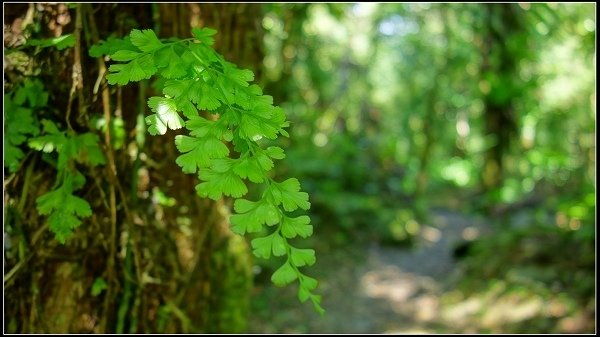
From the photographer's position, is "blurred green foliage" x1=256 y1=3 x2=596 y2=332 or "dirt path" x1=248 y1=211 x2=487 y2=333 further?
"blurred green foliage" x1=256 y1=3 x2=596 y2=332

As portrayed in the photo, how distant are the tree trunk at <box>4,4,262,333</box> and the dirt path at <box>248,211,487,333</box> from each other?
3493 mm

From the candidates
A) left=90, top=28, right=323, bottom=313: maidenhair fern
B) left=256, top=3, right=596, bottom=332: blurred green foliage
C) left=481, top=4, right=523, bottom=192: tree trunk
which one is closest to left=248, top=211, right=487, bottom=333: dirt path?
left=256, top=3, right=596, bottom=332: blurred green foliage

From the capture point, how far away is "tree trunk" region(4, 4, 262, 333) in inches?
69.7

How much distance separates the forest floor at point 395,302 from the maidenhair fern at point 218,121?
4.24 metres

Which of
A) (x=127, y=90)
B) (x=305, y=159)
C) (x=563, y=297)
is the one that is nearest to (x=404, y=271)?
(x=305, y=159)

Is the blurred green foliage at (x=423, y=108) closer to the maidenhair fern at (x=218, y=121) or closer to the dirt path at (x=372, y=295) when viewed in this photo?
the dirt path at (x=372, y=295)

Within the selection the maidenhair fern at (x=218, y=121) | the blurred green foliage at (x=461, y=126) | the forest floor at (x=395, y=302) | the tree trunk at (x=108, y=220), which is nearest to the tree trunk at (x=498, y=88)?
the blurred green foliage at (x=461, y=126)

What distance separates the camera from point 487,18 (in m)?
5.39

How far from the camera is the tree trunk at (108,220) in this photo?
5.81ft

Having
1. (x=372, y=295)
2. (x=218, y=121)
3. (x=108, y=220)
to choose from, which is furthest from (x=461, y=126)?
(x=218, y=121)

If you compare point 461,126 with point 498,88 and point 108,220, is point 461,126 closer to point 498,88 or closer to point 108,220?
point 498,88

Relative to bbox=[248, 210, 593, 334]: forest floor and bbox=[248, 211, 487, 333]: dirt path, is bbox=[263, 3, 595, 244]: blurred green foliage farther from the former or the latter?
bbox=[248, 210, 593, 334]: forest floor

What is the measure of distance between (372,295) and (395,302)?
392mm

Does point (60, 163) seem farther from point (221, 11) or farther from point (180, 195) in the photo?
point (221, 11)
